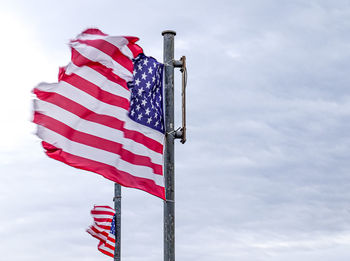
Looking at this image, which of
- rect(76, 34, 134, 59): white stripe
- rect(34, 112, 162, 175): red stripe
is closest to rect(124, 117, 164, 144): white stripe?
rect(34, 112, 162, 175): red stripe

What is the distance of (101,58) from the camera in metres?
12.8

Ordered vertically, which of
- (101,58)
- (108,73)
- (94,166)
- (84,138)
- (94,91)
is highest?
(101,58)

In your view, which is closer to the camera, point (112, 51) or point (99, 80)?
point (99, 80)

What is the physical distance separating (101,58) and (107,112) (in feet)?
3.40

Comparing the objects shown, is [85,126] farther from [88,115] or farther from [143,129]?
[143,129]

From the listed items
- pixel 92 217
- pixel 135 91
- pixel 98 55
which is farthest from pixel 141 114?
pixel 92 217

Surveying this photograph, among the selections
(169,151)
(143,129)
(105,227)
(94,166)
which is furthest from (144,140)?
(105,227)

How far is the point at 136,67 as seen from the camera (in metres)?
12.9

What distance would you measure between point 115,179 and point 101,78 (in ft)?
6.46

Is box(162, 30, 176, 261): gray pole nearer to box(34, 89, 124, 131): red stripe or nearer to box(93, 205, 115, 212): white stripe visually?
box(34, 89, 124, 131): red stripe

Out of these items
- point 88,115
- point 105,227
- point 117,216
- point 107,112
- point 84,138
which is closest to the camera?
point 84,138

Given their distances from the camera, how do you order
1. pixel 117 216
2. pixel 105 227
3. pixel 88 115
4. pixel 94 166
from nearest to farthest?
pixel 94 166, pixel 88 115, pixel 117 216, pixel 105 227

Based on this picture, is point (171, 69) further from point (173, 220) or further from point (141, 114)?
point (173, 220)

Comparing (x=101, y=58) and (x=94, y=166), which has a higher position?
(x=101, y=58)
